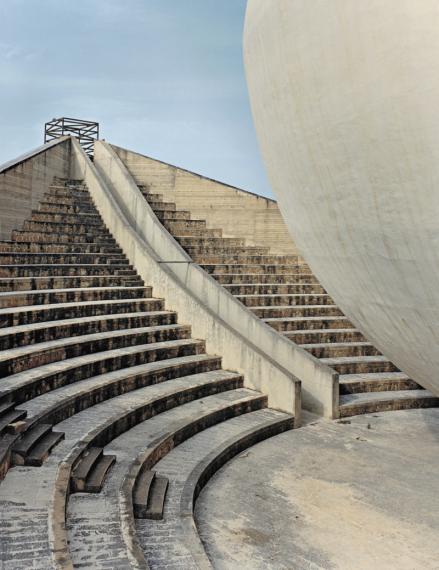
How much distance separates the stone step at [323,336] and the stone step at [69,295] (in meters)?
3.03

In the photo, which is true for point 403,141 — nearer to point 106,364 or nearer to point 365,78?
point 365,78

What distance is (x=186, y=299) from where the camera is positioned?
964 centimetres

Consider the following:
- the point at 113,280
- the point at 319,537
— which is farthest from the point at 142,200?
Answer: the point at 319,537

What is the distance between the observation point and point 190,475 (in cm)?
537

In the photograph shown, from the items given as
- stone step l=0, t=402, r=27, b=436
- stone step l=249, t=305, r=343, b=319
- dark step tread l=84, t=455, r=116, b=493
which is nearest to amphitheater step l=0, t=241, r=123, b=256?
stone step l=249, t=305, r=343, b=319

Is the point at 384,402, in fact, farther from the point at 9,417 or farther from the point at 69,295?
the point at 9,417

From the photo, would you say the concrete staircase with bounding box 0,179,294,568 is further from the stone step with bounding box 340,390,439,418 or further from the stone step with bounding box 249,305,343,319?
the stone step with bounding box 249,305,343,319

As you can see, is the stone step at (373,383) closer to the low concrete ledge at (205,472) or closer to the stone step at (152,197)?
the low concrete ledge at (205,472)

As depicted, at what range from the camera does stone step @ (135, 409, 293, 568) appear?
3.96 m

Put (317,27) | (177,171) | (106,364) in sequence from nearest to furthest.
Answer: (317,27) → (106,364) → (177,171)

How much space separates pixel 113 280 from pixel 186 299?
1.65m

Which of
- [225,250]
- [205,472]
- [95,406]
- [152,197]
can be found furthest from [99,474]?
[152,197]

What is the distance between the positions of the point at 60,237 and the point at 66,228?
528mm

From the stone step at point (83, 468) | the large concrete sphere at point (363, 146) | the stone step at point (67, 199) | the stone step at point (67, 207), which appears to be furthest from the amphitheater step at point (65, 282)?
the large concrete sphere at point (363, 146)
